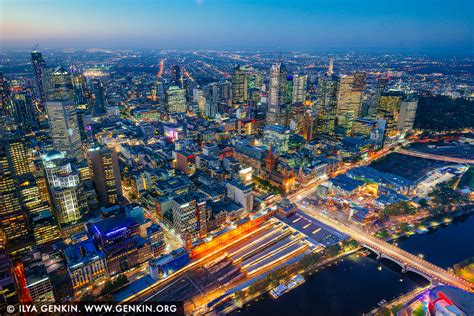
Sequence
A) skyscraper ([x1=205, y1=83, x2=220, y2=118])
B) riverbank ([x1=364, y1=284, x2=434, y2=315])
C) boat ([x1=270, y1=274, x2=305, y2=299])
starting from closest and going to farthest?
riverbank ([x1=364, y1=284, x2=434, y2=315])
boat ([x1=270, y1=274, x2=305, y2=299])
skyscraper ([x1=205, y1=83, x2=220, y2=118])

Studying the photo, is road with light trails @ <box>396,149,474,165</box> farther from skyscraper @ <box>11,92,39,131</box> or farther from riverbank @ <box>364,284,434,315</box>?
skyscraper @ <box>11,92,39,131</box>

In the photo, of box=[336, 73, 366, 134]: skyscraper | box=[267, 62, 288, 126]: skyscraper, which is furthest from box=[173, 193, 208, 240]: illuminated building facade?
box=[336, 73, 366, 134]: skyscraper

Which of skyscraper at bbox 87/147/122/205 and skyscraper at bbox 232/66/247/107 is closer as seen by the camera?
skyscraper at bbox 87/147/122/205

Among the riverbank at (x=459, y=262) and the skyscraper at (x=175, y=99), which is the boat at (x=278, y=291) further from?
the skyscraper at (x=175, y=99)

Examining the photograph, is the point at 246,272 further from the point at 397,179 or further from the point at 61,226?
the point at 397,179

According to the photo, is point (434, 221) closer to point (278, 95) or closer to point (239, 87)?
point (278, 95)

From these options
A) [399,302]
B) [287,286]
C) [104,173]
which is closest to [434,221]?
[399,302]
